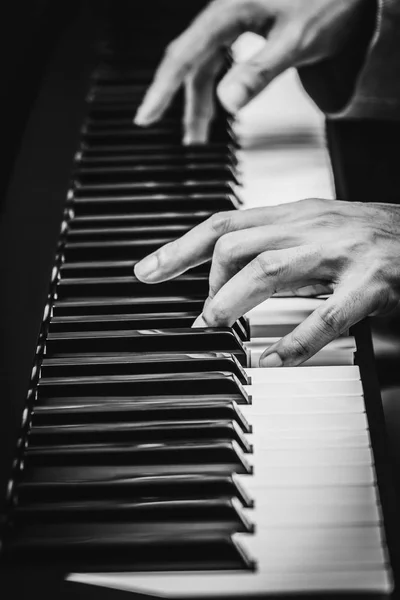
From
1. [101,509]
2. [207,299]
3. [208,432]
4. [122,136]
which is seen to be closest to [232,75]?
[122,136]

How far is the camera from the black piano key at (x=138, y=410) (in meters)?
0.80

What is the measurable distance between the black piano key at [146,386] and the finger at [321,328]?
70 mm

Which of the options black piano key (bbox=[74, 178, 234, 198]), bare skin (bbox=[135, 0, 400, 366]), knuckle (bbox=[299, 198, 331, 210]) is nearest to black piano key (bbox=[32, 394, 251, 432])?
bare skin (bbox=[135, 0, 400, 366])

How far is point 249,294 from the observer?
2.88 ft

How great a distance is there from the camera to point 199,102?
1.25m

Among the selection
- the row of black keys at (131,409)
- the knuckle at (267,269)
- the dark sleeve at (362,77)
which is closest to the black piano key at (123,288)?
the row of black keys at (131,409)

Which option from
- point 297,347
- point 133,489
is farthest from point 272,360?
point 133,489

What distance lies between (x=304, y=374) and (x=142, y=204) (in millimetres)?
429

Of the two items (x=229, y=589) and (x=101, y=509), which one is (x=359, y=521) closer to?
(x=229, y=589)

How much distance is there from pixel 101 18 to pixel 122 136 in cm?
42

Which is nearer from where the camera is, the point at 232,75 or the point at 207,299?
the point at 207,299

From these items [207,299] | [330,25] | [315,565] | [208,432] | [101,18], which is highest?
[101,18]

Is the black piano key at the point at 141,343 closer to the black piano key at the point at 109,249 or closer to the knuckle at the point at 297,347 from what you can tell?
the knuckle at the point at 297,347

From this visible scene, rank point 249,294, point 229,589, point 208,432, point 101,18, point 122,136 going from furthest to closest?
point 101,18
point 122,136
point 249,294
point 208,432
point 229,589
